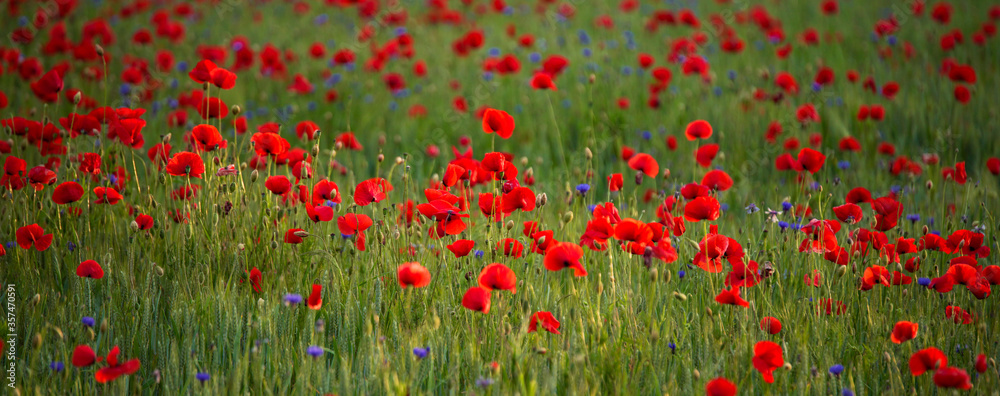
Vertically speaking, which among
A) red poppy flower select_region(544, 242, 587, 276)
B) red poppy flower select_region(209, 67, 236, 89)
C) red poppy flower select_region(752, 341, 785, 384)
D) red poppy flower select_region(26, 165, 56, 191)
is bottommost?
red poppy flower select_region(752, 341, 785, 384)

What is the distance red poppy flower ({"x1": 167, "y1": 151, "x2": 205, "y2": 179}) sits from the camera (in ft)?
7.31

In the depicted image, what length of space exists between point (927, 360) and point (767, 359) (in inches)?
13.8

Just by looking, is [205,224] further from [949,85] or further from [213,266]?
[949,85]

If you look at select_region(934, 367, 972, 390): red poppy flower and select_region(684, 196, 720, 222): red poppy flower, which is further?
select_region(684, 196, 720, 222): red poppy flower

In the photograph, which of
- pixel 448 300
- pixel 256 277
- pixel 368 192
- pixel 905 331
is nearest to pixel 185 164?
pixel 256 277

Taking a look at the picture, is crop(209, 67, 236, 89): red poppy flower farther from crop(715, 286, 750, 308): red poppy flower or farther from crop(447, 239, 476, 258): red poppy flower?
crop(715, 286, 750, 308): red poppy flower

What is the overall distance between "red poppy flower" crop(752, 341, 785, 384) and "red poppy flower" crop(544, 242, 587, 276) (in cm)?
44

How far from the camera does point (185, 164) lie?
88.3 inches

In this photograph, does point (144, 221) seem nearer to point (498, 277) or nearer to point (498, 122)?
point (498, 122)

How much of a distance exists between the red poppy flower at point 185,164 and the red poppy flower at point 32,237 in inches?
15.7

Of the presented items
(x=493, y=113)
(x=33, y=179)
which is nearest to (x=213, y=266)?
(x=33, y=179)

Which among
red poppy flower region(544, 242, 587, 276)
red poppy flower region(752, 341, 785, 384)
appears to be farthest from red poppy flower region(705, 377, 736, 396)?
red poppy flower region(544, 242, 587, 276)

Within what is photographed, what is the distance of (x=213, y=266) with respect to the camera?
7.86 feet

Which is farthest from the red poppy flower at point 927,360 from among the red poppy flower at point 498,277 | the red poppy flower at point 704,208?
the red poppy flower at point 498,277
